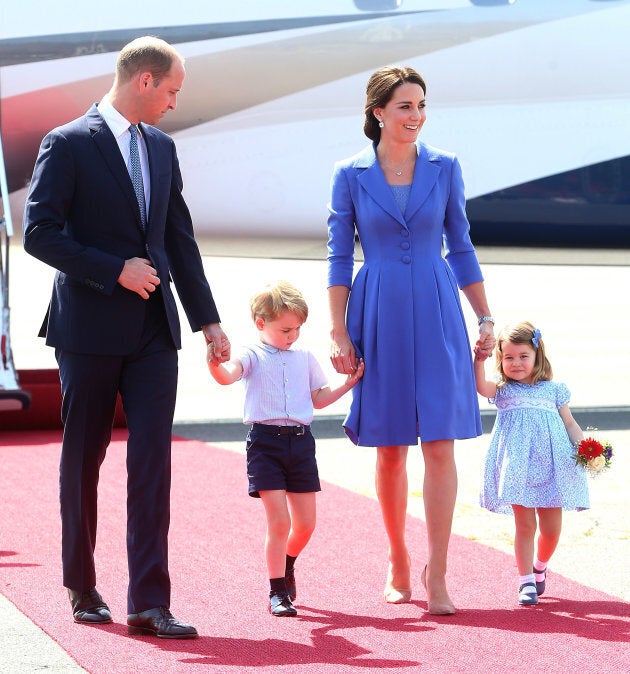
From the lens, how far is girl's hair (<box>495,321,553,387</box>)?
4121 millimetres

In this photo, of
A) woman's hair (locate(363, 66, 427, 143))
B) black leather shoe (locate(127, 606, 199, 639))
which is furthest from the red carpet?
woman's hair (locate(363, 66, 427, 143))

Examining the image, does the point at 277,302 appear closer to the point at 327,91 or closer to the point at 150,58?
the point at 150,58

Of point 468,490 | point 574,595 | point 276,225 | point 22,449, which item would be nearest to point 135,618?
point 574,595

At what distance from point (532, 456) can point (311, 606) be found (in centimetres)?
80

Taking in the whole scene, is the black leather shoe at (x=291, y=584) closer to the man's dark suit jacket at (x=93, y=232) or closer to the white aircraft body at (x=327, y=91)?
the man's dark suit jacket at (x=93, y=232)

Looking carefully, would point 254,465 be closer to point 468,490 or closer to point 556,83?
point 468,490

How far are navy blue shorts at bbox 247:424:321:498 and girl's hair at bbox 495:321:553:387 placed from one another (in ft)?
2.26

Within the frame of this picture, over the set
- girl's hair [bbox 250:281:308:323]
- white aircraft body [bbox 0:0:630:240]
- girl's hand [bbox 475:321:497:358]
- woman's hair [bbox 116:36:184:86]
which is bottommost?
girl's hand [bbox 475:321:497:358]

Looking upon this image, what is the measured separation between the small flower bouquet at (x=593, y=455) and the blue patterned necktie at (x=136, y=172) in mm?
1445

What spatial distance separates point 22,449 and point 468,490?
88.8 inches

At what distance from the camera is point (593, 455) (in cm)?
396

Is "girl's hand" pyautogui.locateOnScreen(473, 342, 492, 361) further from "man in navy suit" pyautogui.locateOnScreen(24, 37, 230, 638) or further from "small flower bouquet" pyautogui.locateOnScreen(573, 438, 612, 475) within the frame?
"man in navy suit" pyautogui.locateOnScreen(24, 37, 230, 638)

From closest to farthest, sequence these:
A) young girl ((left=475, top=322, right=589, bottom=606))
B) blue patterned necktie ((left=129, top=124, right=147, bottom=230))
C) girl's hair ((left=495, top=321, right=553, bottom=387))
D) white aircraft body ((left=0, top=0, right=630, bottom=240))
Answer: blue patterned necktie ((left=129, top=124, right=147, bottom=230)) → young girl ((left=475, top=322, right=589, bottom=606)) → girl's hair ((left=495, top=321, right=553, bottom=387)) → white aircraft body ((left=0, top=0, right=630, bottom=240))

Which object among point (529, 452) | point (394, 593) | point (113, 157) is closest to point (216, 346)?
point (113, 157)
